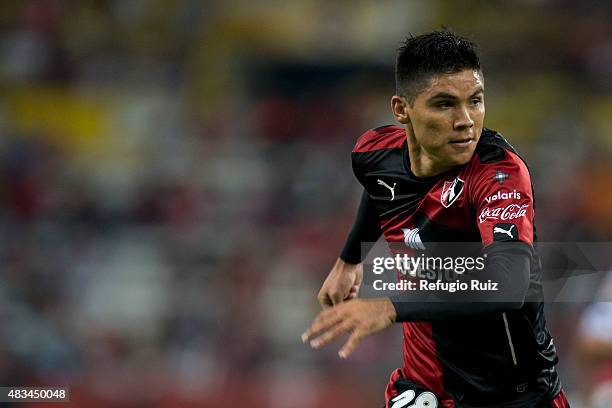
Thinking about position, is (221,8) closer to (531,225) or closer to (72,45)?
(72,45)

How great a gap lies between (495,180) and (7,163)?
9.16 metres

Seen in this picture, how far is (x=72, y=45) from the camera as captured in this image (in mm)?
13352

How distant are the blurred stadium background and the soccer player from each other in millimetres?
3098

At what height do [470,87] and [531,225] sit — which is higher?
[470,87]

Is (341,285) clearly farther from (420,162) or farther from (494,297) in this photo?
(494,297)

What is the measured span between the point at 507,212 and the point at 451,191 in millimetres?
402

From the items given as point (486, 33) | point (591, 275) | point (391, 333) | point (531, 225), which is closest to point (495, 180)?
point (531, 225)

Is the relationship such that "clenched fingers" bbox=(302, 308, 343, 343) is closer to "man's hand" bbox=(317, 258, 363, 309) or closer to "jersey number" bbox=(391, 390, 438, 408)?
"jersey number" bbox=(391, 390, 438, 408)

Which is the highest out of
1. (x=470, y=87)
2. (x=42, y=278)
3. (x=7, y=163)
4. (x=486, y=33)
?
(x=486, y=33)

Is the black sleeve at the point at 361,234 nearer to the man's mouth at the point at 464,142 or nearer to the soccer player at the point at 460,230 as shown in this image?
the soccer player at the point at 460,230

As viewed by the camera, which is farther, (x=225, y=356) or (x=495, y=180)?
(x=225, y=356)

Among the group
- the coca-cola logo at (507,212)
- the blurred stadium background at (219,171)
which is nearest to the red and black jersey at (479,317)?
the coca-cola logo at (507,212)

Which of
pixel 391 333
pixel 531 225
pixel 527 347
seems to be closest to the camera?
pixel 531 225

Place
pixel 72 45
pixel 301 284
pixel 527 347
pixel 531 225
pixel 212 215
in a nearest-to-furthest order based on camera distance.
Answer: pixel 531 225 → pixel 527 347 → pixel 301 284 → pixel 212 215 → pixel 72 45
